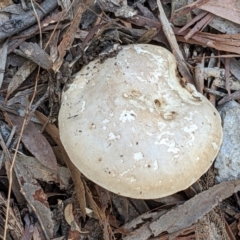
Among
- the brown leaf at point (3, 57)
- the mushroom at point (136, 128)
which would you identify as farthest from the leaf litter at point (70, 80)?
the mushroom at point (136, 128)

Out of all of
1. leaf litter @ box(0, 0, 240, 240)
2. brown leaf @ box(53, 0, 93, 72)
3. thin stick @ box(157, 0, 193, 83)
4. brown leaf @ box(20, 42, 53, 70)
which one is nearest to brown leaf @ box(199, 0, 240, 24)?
leaf litter @ box(0, 0, 240, 240)

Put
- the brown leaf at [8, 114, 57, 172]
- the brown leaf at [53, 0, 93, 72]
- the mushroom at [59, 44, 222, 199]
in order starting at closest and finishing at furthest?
the mushroom at [59, 44, 222, 199], the brown leaf at [53, 0, 93, 72], the brown leaf at [8, 114, 57, 172]

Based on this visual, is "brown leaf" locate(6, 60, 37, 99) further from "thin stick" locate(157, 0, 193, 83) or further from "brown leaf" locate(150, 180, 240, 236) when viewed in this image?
"brown leaf" locate(150, 180, 240, 236)

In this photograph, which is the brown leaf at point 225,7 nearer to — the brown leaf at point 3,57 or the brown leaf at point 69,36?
the brown leaf at point 69,36

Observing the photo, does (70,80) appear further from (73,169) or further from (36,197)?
(36,197)

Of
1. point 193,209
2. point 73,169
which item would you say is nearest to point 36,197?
point 73,169

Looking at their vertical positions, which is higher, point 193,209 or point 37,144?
point 37,144
